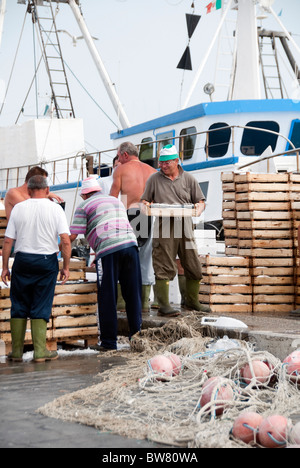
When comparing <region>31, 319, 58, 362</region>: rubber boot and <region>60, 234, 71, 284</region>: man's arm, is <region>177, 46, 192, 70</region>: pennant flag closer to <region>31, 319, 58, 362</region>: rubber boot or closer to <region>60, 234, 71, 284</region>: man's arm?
<region>60, 234, 71, 284</region>: man's arm

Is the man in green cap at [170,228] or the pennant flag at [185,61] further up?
the pennant flag at [185,61]

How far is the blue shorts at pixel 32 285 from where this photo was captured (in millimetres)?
6262

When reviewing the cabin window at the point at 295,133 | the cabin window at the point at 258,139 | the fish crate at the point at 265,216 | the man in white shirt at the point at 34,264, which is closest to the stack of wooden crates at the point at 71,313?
the man in white shirt at the point at 34,264

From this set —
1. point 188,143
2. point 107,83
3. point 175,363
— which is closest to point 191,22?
point 107,83

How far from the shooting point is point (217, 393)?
4141 millimetres

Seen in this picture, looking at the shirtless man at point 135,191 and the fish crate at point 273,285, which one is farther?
the fish crate at point 273,285

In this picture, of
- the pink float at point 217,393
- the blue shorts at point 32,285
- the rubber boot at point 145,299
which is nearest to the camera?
the pink float at point 217,393

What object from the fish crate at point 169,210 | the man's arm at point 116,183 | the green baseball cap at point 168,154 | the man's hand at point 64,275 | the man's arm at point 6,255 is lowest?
the man's hand at point 64,275

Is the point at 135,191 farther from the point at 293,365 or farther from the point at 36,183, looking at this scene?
the point at 293,365

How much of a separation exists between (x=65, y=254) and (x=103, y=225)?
506 mm

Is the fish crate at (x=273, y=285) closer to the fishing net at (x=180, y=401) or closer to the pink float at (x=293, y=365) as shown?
the fishing net at (x=180, y=401)

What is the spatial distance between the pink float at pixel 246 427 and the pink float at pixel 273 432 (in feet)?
0.13
